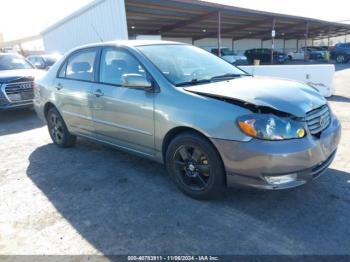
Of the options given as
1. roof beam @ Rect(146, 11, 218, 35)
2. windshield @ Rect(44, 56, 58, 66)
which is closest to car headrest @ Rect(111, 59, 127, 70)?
windshield @ Rect(44, 56, 58, 66)

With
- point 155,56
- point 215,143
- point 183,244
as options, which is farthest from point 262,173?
point 155,56

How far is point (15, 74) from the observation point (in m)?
7.64

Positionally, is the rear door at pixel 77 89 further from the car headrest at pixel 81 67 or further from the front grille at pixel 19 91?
the front grille at pixel 19 91

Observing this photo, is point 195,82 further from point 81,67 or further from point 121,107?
point 81,67

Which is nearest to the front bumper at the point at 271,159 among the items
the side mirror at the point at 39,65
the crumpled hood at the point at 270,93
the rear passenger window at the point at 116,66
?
the crumpled hood at the point at 270,93

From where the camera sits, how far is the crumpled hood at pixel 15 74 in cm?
732

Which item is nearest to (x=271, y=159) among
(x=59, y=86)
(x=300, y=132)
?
(x=300, y=132)

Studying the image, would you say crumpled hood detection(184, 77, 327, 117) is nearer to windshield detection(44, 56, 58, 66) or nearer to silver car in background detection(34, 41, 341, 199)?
silver car in background detection(34, 41, 341, 199)

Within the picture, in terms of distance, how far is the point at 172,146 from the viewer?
3174 millimetres

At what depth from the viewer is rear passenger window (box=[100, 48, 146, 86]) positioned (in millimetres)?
3578

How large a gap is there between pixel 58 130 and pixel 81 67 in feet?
4.33

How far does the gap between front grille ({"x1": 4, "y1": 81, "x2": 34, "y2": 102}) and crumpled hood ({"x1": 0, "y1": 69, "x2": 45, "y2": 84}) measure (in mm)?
147

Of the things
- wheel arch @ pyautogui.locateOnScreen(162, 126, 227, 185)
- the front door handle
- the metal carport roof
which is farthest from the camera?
the metal carport roof

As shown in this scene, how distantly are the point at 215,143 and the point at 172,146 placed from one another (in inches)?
22.5
